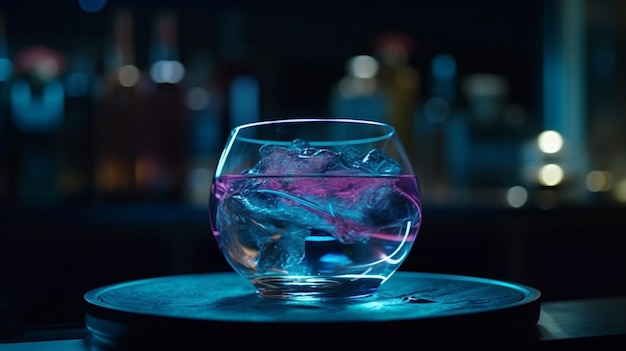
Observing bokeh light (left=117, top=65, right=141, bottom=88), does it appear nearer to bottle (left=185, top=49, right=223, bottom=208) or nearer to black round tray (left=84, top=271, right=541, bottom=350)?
bottle (left=185, top=49, right=223, bottom=208)

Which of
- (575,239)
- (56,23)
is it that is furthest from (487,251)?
(56,23)

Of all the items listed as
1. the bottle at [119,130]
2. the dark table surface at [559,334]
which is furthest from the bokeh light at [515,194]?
the dark table surface at [559,334]

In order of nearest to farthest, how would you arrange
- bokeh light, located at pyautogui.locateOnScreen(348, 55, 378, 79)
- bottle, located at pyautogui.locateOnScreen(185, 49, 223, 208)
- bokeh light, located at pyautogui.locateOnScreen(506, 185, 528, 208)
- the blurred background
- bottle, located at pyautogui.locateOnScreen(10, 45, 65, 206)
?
the blurred background → bottle, located at pyautogui.locateOnScreen(10, 45, 65, 206) → bottle, located at pyautogui.locateOnScreen(185, 49, 223, 208) → bokeh light, located at pyautogui.locateOnScreen(348, 55, 378, 79) → bokeh light, located at pyautogui.locateOnScreen(506, 185, 528, 208)

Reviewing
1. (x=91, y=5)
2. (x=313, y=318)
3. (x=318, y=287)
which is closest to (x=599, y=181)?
(x=91, y=5)

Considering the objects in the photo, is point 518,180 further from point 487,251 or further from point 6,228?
point 6,228

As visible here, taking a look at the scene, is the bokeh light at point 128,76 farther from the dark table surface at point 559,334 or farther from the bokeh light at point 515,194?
the dark table surface at point 559,334

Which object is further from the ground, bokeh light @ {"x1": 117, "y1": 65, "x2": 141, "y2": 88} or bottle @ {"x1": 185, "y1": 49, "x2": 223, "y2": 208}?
bokeh light @ {"x1": 117, "y1": 65, "x2": 141, "y2": 88}

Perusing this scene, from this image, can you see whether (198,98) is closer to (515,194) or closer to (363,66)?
(363,66)

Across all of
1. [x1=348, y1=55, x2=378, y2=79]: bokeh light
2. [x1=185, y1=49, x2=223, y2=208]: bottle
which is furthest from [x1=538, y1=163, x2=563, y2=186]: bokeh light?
[x1=185, y1=49, x2=223, y2=208]: bottle
